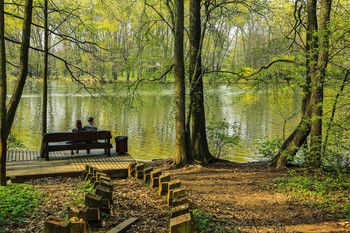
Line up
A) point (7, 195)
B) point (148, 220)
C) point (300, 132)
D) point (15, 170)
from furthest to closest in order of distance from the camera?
1. point (300, 132)
2. point (15, 170)
3. point (7, 195)
4. point (148, 220)

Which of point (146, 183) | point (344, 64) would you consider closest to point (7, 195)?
point (146, 183)

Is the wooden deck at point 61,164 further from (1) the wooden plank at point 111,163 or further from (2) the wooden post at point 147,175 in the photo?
(2) the wooden post at point 147,175

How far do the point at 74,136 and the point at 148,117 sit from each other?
47.1 feet

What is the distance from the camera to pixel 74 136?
9.36m

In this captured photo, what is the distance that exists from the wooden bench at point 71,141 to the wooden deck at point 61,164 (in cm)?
34

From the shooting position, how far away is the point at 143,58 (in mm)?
11898

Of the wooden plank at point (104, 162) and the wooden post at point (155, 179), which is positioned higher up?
the wooden post at point (155, 179)

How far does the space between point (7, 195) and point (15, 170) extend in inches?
105

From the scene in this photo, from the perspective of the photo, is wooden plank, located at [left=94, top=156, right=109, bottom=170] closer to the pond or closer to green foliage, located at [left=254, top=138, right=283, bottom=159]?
the pond

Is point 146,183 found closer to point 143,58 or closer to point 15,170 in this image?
point 15,170

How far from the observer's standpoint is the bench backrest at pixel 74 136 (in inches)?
356

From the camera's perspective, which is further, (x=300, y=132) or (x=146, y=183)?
(x=300, y=132)

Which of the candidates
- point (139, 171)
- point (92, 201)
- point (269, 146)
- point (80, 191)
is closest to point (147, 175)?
point (139, 171)

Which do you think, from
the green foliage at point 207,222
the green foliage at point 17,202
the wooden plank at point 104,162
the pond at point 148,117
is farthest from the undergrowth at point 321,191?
the green foliage at point 17,202
